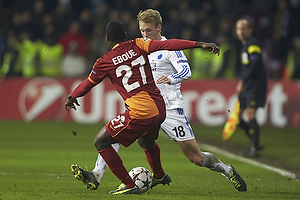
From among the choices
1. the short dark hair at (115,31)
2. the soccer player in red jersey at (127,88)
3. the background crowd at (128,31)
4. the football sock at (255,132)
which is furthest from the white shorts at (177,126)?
the background crowd at (128,31)

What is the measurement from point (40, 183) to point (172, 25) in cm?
1088

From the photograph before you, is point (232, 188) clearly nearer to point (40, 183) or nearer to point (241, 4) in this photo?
point (40, 183)

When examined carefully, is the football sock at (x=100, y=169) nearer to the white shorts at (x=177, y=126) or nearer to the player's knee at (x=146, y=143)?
the player's knee at (x=146, y=143)

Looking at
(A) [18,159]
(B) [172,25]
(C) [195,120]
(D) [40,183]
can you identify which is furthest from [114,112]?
(D) [40,183]

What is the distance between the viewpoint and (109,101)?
16578mm

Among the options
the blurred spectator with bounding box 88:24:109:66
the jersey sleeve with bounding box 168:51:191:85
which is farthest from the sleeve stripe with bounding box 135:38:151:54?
the blurred spectator with bounding box 88:24:109:66

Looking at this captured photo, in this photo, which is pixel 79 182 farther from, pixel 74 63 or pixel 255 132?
pixel 74 63

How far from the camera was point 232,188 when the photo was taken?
796 cm

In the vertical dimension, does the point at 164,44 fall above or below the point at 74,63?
above

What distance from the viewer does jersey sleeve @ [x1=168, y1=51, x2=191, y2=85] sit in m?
7.06

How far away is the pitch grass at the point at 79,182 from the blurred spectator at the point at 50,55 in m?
2.68

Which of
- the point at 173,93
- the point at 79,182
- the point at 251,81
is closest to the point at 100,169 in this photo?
the point at 79,182

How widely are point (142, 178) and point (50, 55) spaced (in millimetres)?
10508

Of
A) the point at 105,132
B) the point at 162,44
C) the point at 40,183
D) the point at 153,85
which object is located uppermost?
the point at 162,44
